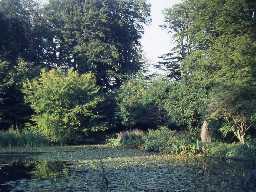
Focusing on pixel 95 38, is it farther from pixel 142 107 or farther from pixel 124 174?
pixel 124 174

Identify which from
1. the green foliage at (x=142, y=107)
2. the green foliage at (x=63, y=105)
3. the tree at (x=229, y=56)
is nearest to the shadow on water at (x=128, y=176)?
the tree at (x=229, y=56)

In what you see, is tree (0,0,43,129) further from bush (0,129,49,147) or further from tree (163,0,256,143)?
tree (163,0,256,143)

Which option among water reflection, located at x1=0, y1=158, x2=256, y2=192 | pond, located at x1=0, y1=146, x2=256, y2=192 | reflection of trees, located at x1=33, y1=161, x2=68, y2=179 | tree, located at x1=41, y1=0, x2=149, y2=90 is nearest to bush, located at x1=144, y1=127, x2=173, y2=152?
pond, located at x1=0, y1=146, x2=256, y2=192

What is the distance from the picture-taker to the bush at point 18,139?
28.1 m

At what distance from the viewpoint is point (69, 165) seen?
18.5m

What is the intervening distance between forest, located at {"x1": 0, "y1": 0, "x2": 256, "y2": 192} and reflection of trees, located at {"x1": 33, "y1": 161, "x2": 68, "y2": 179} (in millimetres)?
48

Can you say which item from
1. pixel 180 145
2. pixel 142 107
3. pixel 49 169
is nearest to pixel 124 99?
pixel 142 107

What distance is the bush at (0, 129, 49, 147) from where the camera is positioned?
92.1ft

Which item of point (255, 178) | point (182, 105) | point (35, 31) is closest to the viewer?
point (255, 178)

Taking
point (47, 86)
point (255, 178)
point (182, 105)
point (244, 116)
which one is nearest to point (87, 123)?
point (47, 86)

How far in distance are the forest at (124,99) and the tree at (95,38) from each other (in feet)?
0.40

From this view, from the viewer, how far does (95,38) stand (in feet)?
153

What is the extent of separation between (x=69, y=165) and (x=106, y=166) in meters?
1.61

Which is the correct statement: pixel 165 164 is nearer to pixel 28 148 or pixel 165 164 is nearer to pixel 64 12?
pixel 28 148
